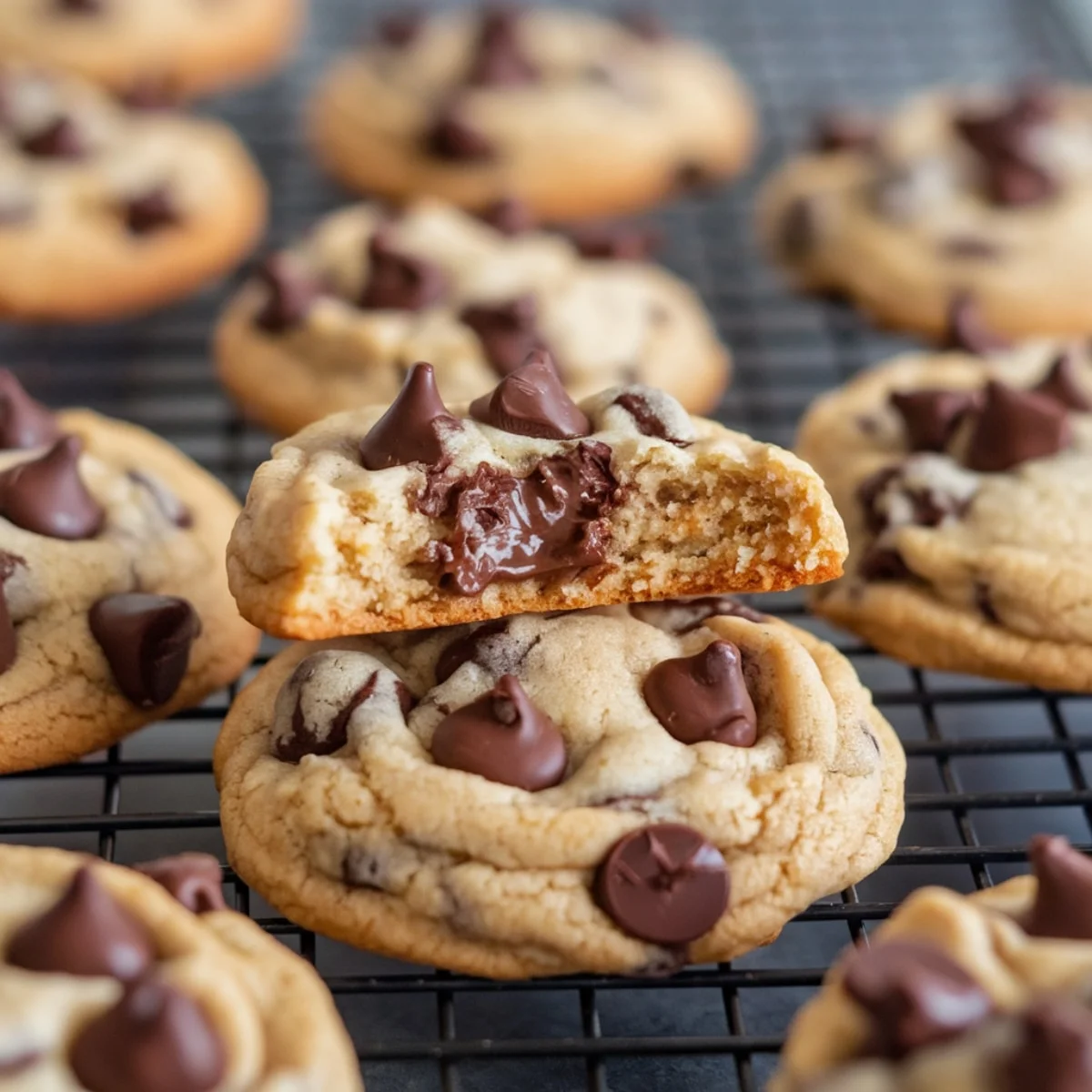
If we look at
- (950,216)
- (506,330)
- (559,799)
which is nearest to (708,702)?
(559,799)

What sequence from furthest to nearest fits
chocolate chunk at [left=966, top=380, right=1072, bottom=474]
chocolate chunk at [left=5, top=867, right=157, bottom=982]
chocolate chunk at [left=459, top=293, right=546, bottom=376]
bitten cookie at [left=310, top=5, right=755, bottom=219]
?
bitten cookie at [left=310, top=5, right=755, bottom=219], chocolate chunk at [left=459, top=293, right=546, bottom=376], chocolate chunk at [left=966, top=380, right=1072, bottom=474], chocolate chunk at [left=5, top=867, right=157, bottom=982]

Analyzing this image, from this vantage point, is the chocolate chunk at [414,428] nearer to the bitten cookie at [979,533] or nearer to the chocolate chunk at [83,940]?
the chocolate chunk at [83,940]

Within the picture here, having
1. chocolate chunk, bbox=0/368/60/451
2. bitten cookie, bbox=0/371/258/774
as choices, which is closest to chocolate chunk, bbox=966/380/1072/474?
bitten cookie, bbox=0/371/258/774

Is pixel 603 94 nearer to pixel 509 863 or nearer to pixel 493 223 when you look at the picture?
pixel 493 223

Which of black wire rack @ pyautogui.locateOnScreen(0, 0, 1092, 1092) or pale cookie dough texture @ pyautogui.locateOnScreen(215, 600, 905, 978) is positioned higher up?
pale cookie dough texture @ pyautogui.locateOnScreen(215, 600, 905, 978)

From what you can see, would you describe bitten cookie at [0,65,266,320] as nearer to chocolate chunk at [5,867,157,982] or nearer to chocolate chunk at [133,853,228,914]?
chocolate chunk at [133,853,228,914]

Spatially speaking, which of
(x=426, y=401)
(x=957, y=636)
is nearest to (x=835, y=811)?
(x=957, y=636)
